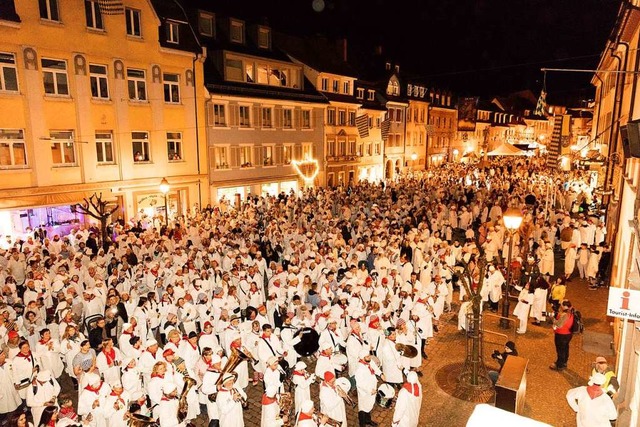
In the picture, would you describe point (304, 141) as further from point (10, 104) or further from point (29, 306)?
point (29, 306)

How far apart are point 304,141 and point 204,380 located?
2775 cm

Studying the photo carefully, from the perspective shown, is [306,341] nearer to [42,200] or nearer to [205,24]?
[42,200]

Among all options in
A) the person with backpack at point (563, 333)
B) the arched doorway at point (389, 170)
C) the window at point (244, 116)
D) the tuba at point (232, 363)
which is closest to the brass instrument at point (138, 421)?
the tuba at point (232, 363)

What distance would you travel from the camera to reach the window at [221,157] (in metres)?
27.6

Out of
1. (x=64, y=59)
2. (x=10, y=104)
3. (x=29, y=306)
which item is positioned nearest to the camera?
(x=29, y=306)

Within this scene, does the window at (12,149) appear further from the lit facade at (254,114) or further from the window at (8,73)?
the lit facade at (254,114)

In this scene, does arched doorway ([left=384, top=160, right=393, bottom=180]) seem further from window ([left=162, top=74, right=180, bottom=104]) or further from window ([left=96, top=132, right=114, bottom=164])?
window ([left=96, top=132, right=114, bottom=164])

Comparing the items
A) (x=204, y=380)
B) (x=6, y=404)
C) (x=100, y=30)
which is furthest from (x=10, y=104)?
(x=204, y=380)

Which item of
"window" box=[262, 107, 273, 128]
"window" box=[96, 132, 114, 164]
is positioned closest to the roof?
"window" box=[262, 107, 273, 128]

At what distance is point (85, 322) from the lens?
37.2ft

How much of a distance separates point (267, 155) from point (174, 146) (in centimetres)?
742

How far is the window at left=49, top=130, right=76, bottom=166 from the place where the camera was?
67.6 ft

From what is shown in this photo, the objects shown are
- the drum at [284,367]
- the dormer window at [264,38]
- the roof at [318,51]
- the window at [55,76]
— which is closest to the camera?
the drum at [284,367]

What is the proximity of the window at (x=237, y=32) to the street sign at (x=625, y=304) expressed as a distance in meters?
28.5
